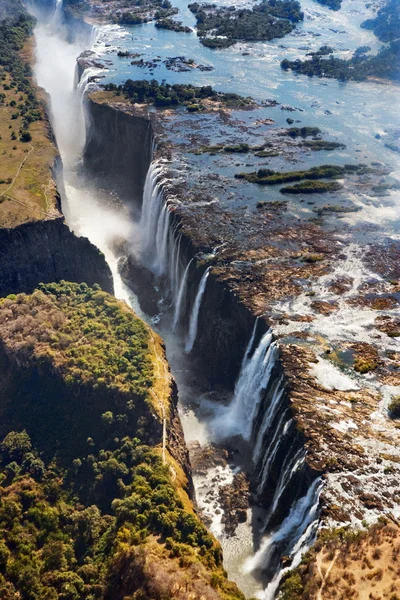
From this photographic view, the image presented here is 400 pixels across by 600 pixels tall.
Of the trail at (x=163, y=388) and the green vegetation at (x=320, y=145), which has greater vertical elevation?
the green vegetation at (x=320, y=145)

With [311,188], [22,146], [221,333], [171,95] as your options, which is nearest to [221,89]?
[171,95]

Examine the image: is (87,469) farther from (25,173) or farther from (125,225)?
(125,225)

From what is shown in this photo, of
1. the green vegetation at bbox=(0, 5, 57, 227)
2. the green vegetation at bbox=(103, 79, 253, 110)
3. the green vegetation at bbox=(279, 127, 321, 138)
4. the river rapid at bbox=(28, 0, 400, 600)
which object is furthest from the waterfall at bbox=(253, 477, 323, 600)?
the green vegetation at bbox=(103, 79, 253, 110)

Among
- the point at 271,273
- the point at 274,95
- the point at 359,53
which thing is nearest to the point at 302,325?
the point at 271,273

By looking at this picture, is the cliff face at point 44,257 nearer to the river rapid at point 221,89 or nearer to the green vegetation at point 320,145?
the river rapid at point 221,89

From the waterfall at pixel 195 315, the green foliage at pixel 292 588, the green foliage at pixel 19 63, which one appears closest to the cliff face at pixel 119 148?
the green foliage at pixel 19 63

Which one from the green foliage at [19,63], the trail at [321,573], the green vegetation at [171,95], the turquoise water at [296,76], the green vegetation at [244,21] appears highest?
the green vegetation at [244,21]

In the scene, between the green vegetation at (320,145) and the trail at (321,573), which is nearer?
the trail at (321,573)
